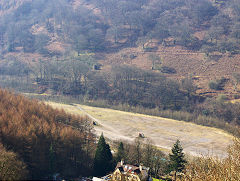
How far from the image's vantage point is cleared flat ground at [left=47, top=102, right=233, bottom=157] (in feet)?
126

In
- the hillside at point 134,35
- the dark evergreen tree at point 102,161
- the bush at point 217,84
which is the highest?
the hillside at point 134,35

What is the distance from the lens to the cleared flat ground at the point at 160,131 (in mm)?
38312

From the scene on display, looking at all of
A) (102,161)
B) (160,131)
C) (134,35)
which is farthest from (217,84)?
(134,35)

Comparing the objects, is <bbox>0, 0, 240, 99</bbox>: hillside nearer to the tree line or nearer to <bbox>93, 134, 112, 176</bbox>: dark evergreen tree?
the tree line

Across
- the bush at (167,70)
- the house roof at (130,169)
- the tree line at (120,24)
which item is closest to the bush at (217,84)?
the bush at (167,70)

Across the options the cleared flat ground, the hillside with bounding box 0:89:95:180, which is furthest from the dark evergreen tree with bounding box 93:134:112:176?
the cleared flat ground

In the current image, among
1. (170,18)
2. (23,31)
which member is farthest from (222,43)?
(23,31)

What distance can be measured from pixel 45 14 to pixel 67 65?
60237 mm

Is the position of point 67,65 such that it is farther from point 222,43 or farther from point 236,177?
point 236,177

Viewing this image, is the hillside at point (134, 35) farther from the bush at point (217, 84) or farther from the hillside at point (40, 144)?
the hillside at point (40, 144)

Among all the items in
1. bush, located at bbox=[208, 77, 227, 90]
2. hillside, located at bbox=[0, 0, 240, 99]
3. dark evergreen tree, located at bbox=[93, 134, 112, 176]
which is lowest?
dark evergreen tree, located at bbox=[93, 134, 112, 176]

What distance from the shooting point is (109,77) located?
68688 mm

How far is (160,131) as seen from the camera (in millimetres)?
44125

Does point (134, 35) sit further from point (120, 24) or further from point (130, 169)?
point (130, 169)
